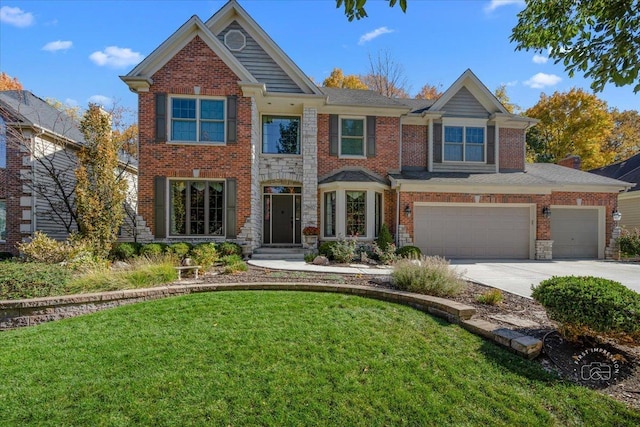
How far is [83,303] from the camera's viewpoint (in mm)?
5820

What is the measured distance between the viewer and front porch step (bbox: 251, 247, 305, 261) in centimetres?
1191

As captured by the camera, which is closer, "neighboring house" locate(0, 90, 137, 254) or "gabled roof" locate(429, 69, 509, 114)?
"neighboring house" locate(0, 90, 137, 254)

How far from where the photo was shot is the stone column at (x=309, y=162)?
13.1m

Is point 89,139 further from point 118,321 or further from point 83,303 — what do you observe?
point 118,321

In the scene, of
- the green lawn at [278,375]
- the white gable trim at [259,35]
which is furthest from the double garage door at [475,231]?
the green lawn at [278,375]

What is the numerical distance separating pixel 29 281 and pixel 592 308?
8.64 metres

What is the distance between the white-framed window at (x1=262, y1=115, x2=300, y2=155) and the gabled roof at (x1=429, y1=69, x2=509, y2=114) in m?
6.04

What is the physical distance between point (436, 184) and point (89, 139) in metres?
A: 11.8

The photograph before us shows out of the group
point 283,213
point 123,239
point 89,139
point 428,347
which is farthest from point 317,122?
point 428,347

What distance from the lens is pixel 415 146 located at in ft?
48.6

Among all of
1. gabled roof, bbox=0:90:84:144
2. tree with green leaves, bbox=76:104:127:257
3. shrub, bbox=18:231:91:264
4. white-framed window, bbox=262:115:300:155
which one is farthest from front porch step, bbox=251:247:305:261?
gabled roof, bbox=0:90:84:144

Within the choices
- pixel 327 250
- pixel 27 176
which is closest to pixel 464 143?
pixel 327 250

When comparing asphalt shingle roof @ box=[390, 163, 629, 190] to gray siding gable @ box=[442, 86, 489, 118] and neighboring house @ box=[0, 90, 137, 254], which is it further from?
neighboring house @ box=[0, 90, 137, 254]

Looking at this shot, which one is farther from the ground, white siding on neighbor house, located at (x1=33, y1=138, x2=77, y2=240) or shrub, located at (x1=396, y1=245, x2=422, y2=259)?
white siding on neighbor house, located at (x1=33, y1=138, x2=77, y2=240)
